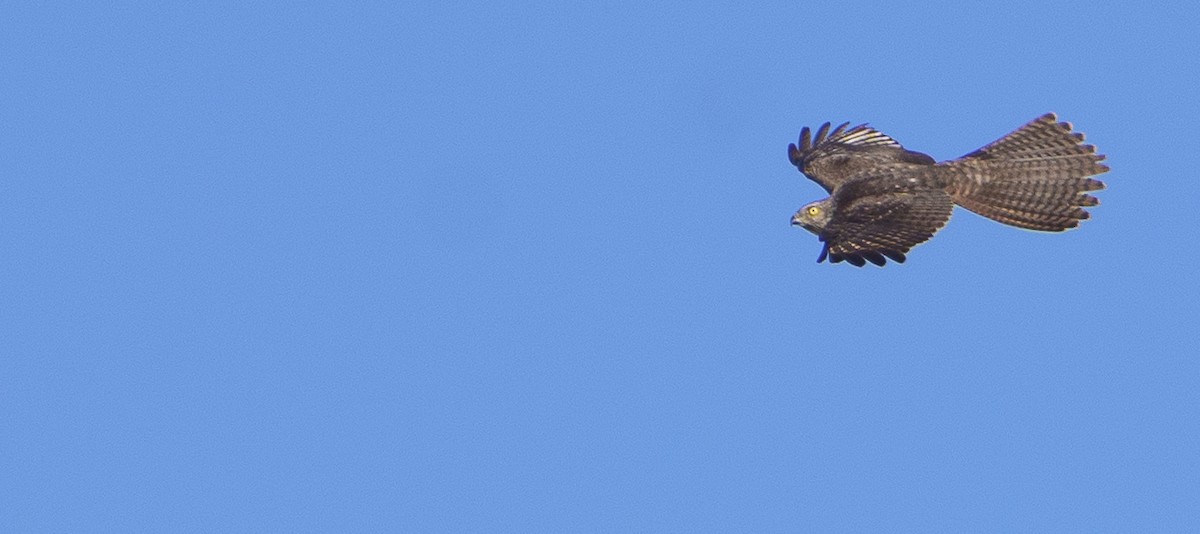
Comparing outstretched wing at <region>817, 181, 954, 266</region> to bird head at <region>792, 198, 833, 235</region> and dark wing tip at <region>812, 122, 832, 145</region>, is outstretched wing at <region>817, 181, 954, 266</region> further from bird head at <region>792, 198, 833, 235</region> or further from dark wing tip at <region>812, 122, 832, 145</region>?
dark wing tip at <region>812, 122, 832, 145</region>

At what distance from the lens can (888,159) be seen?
36.0 metres

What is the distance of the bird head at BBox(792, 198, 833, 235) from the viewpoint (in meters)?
34.2

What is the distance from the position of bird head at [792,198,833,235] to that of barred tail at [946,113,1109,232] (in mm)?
1828

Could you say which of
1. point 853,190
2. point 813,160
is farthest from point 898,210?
point 813,160

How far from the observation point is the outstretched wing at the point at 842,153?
119 feet

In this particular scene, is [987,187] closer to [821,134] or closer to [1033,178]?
[1033,178]

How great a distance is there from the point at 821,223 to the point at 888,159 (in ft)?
7.75

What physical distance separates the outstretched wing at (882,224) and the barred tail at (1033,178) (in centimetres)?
71

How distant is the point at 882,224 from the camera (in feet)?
109

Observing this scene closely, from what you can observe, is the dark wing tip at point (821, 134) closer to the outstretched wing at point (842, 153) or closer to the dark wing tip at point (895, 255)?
the outstretched wing at point (842, 153)

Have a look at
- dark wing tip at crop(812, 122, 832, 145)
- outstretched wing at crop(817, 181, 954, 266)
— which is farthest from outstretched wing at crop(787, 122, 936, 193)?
outstretched wing at crop(817, 181, 954, 266)

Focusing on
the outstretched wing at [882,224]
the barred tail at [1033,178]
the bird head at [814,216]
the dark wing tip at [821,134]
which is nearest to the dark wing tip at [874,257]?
the outstretched wing at [882,224]

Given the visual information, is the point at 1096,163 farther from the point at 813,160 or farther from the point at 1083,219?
the point at 813,160

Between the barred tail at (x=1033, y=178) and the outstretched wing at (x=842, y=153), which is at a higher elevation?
the outstretched wing at (x=842, y=153)
